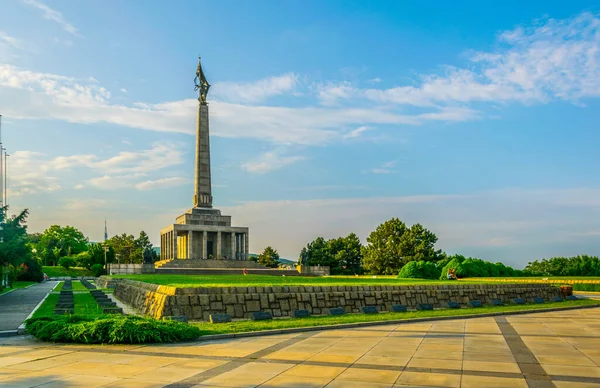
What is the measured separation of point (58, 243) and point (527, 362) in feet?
394

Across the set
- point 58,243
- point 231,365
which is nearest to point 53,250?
point 58,243

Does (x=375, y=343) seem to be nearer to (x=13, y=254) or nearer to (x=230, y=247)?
(x=13, y=254)

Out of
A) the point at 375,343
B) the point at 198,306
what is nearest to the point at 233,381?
the point at 375,343

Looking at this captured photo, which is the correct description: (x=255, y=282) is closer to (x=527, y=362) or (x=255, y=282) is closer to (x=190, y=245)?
(x=527, y=362)

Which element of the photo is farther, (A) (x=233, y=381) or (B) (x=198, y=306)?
(B) (x=198, y=306)

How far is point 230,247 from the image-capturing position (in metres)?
67.9

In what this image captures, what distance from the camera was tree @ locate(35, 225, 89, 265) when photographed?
358 feet

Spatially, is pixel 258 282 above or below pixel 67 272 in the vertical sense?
above

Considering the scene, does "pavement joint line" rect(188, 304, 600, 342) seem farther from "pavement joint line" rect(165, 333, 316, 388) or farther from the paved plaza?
"pavement joint line" rect(165, 333, 316, 388)

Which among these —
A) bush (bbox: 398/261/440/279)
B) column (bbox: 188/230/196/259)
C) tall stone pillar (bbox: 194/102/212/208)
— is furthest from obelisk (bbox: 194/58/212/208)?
bush (bbox: 398/261/440/279)

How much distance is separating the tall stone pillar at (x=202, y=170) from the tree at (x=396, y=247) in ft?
70.2

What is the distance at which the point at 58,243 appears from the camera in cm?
11612

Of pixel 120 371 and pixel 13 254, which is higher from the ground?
pixel 13 254

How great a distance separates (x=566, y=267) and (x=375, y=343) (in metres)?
50.7
